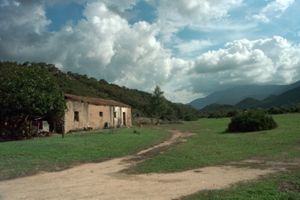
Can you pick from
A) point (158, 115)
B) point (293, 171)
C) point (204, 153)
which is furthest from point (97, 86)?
point (293, 171)

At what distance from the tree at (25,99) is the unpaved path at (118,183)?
15.2 m

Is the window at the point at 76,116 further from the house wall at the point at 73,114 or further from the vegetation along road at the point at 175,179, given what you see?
the vegetation along road at the point at 175,179

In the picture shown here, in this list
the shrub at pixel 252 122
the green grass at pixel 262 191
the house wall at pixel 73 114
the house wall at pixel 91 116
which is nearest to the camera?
the green grass at pixel 262 191

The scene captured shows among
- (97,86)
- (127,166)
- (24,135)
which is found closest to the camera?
(127,166)

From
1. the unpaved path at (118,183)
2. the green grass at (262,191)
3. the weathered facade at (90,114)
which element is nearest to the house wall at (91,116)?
the weathered facade at (90,114)

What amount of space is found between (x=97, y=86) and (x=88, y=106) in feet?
168

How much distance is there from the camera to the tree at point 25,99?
28.8m

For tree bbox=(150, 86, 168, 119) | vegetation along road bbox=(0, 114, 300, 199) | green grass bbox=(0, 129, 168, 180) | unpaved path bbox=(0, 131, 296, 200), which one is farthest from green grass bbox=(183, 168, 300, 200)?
tree bbox=(150, 86, 168, 119)

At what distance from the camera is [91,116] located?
41375 mm

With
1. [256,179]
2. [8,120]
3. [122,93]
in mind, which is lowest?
[256,179]

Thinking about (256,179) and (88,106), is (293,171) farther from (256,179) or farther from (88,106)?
(88,106)

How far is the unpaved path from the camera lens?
10.1 meters

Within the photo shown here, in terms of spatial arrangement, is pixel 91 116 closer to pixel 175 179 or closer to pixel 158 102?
pixel 158 102

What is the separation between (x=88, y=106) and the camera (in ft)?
134
